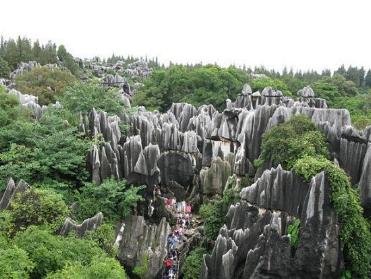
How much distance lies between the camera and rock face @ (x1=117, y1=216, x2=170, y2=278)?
679 inches

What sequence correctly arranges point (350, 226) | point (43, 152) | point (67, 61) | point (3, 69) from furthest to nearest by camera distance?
1. point (67, 61)
2. point (3, 69)
3. point (43, 152)
4. point (350, 226)

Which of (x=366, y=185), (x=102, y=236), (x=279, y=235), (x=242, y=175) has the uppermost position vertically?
(x=366, y=185)

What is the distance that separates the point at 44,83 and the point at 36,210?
83.7ft

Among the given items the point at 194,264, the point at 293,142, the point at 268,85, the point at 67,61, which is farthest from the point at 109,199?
the point at 67,61

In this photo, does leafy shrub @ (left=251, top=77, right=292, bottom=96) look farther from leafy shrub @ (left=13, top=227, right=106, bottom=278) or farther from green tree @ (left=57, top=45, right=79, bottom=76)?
leafy shrub @ (left=13, top=227, right=106, bottom=278)

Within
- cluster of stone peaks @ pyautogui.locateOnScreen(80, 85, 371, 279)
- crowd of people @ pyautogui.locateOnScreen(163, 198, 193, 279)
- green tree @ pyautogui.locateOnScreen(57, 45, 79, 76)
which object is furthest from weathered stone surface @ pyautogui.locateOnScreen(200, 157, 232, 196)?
green tree @ pyautogui.locateOnScreen(57, 45, 79, 76)

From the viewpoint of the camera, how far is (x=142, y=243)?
18016 mm

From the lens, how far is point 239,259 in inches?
616

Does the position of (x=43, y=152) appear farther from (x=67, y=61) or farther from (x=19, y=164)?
(x=67, y=61)

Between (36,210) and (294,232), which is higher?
(36,210)

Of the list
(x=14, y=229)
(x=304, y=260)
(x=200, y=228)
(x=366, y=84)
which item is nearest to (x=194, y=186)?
(x=200, y=228)

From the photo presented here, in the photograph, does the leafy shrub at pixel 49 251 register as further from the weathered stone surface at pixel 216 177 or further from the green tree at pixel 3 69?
the green tree at pixel 3 69

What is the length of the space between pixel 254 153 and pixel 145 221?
21.7ft

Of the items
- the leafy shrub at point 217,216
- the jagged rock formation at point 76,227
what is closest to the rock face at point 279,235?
the leafy shrub at point 217,216
